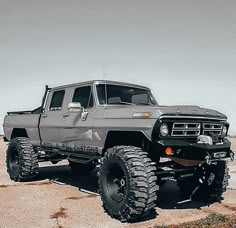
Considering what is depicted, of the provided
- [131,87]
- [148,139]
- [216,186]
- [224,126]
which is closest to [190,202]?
[216,186]

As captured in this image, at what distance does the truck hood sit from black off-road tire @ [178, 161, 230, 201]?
Result: 42.6 inches

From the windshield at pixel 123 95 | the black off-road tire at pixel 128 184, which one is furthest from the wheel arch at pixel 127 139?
the windshield at pixel 123 95

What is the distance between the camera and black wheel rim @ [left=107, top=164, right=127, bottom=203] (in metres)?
5.66

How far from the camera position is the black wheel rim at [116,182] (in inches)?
223

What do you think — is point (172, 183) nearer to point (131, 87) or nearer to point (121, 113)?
point (131, 87)

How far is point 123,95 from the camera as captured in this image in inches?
285

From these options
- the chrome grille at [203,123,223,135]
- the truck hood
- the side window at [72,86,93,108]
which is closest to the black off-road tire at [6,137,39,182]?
the side window at [72,86,93,108]

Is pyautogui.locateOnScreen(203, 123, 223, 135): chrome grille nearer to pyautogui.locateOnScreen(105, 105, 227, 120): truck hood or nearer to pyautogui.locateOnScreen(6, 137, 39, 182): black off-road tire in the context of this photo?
pyautogui.locateOnScreen(105, 105, 227, 120): truck hood

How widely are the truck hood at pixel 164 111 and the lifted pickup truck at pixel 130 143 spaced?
2cm

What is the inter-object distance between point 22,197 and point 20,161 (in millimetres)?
1801

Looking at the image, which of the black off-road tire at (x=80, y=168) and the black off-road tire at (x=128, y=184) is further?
the black off-road tire at (x=80, y=168)

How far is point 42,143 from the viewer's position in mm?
8555

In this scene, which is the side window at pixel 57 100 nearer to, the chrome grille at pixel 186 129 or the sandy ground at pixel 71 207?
the sandy ground at pixel 71 207

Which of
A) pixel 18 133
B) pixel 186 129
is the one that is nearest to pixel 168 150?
pixel 186 129
